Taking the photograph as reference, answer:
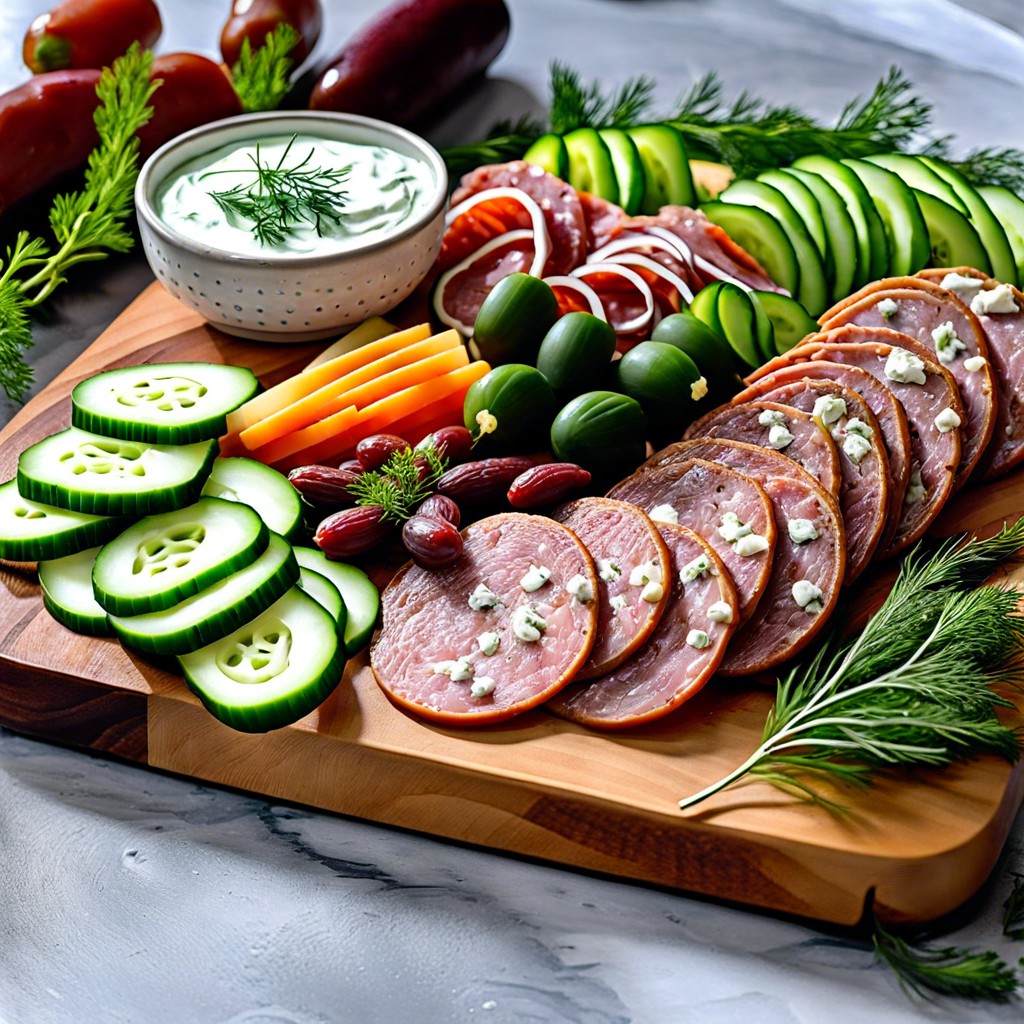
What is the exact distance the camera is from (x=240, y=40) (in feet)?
14.1

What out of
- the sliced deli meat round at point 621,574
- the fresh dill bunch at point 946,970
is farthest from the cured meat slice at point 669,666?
the fresh dill bunch at point 946,970

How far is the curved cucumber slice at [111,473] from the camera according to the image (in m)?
2.42

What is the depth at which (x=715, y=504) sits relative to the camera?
253 cm

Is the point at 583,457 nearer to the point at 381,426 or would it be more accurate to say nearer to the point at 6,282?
the point at 381,426

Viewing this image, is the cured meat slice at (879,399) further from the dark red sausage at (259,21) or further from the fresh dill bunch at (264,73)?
the dark red sausage at (259,21)

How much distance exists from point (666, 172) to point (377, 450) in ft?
4.85

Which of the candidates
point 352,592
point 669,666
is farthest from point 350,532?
point 669,666

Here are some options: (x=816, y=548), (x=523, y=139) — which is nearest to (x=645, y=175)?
(x=523, y=139)

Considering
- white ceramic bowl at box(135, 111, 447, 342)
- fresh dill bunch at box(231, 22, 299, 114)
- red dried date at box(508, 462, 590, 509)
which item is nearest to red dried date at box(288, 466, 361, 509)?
red dried date at box(508, 462, 590, 509)

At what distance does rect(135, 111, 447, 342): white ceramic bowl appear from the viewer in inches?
119

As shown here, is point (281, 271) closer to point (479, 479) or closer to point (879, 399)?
point (479, 479)

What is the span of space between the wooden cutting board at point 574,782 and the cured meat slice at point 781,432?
0.89 feet

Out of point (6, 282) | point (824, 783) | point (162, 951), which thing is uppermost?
point (824, 783)

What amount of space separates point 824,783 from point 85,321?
2.55m
